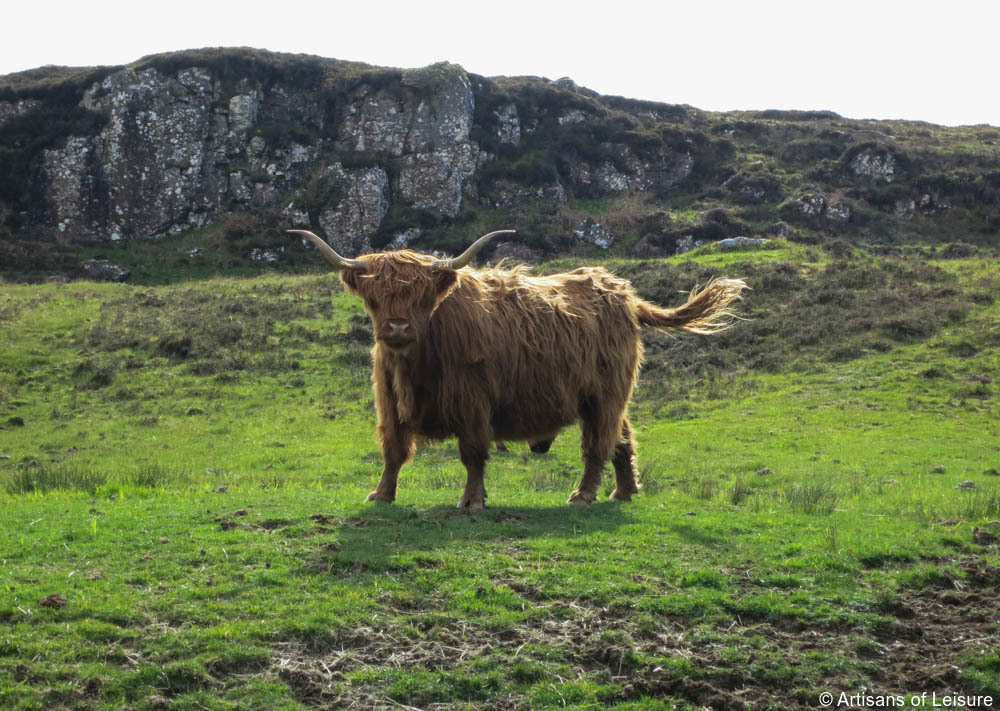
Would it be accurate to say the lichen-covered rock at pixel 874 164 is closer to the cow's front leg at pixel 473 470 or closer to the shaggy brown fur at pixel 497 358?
the shaggy brown fur at pixel 497 358

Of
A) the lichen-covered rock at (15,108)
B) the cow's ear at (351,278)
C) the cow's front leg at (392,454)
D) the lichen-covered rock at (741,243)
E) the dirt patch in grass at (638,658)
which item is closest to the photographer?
the dirt patch in grass at (638,658)

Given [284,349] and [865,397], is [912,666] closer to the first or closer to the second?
[865,397]

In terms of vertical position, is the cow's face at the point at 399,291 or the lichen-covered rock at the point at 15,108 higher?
the lichen-covered rock at the point at 15,108

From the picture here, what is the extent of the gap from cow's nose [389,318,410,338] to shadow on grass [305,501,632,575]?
1829 millimetres

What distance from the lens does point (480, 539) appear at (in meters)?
7.91

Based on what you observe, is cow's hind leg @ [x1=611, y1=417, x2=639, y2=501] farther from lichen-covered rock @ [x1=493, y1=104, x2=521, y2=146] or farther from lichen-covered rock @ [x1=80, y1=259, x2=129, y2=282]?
lichen-covered rock @ [x1=493, y1=104, x2=521, y2=146]

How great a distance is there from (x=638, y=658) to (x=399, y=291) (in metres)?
4.24

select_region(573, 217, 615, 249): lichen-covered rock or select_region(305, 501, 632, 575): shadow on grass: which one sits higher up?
select_region(573, 217, 615, 249): lichen-covered rock

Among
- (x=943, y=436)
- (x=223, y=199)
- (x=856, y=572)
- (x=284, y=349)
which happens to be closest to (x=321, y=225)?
(x=223, y=199)

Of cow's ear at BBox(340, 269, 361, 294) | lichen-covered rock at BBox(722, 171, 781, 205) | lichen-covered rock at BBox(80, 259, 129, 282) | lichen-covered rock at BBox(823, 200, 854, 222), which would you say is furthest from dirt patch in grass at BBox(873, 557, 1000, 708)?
lichen-covered rock at BBox(722, 171, 781, 205)

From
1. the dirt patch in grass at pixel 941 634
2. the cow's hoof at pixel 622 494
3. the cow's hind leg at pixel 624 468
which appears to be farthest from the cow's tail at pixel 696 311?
the dirt patch in grass at pixel 941 634

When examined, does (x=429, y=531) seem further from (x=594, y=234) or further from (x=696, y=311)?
(x=594, y=234)

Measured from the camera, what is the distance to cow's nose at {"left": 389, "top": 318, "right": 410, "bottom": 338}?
8.16 meters

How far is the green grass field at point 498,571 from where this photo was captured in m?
5.14
